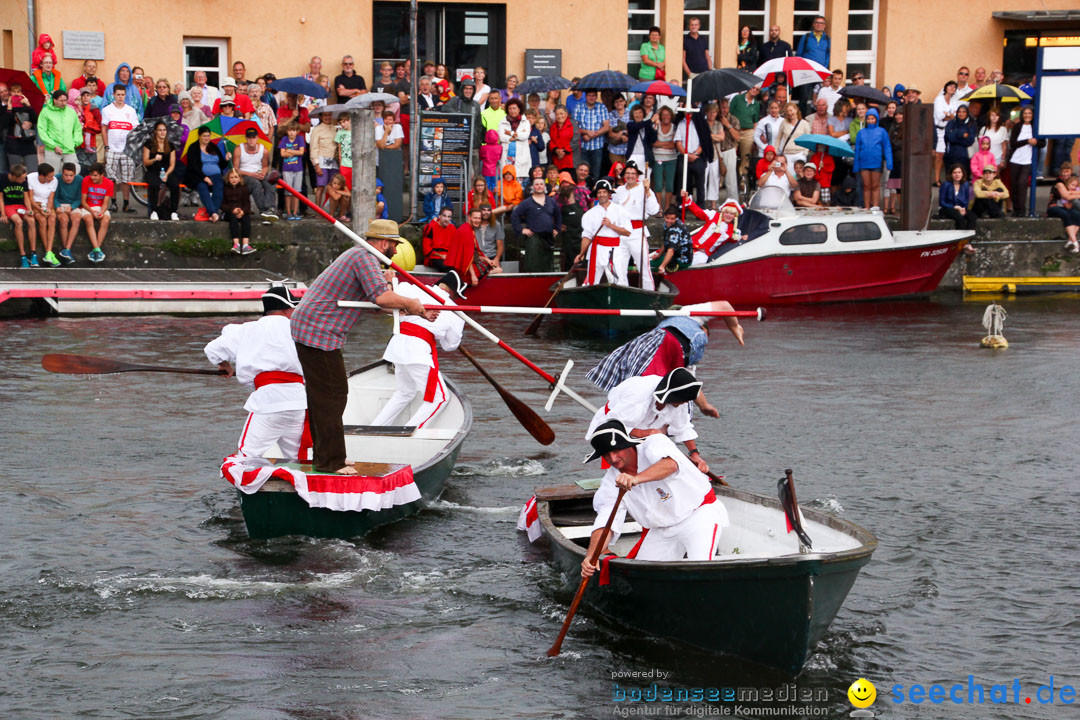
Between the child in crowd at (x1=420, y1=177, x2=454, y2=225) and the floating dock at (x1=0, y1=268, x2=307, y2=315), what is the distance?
252 cm

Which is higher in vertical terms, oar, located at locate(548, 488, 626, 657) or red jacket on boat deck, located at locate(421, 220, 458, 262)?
red jacket on boat deck, located at locate(421, 220, 458, 262)

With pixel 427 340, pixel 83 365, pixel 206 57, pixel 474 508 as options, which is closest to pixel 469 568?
pixel 474 508

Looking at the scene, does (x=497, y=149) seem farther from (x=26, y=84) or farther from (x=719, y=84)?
(x=26, y=84)

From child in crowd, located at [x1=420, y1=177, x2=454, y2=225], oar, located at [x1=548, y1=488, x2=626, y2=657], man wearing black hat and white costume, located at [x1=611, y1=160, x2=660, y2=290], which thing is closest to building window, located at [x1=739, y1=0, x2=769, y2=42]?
child in crowd, located at [x1=420, y1=177, x2=454, y2=225]

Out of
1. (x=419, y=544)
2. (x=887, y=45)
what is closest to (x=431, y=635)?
(x=419, y=544)

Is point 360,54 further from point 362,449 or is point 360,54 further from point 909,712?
point 909,712

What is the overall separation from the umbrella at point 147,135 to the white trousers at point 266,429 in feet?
41.4

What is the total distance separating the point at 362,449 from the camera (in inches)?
466

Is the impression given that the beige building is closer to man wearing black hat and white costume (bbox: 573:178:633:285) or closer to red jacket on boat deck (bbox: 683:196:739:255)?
red jacket on boat deck (bbox: 683:196:739:255)

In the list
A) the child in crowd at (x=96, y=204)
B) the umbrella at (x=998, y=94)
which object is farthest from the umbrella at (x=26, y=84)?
the umbrella at (x=998, y=94)

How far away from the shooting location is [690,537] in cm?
839

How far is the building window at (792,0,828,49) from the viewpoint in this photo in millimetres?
29719

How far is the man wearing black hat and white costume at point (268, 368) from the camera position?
10523 millimetres

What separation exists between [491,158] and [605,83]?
226cm
